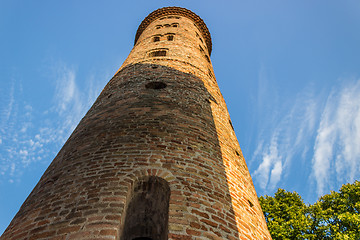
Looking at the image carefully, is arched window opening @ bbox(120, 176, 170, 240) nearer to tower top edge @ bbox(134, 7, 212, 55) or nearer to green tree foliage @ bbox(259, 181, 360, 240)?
green tree foliage @ bbox(259, 181, 360, 240)

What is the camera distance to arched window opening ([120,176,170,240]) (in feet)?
13.0

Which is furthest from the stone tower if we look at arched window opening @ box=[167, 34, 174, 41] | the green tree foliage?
the green tree foliage

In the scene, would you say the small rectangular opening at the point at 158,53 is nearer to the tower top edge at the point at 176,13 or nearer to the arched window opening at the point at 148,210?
the arched window opening at the point at 148,210

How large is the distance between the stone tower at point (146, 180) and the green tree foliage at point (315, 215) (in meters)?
7.30

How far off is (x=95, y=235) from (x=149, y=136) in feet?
6.90

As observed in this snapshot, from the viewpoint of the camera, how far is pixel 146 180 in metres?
4.00

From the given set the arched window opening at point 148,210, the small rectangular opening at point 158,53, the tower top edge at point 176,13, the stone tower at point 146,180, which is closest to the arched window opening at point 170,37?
the small rectangular opening at point 158,53

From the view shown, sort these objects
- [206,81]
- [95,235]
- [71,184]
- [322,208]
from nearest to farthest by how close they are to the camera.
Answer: [95,235] → [71,184] → [206,81] → [322,208]

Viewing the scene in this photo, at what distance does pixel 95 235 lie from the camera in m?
2.99

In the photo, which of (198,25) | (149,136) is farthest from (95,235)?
(198,25)

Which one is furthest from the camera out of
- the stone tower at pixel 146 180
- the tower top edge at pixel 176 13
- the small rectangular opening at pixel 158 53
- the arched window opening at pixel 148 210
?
the tower top edge at pixel 176 13

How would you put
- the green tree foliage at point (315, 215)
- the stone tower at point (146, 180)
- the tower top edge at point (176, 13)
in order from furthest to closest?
the tower top edge at point (176, 13), the green tree foliage at point (315, 215), the stone tower at point (146, 180)

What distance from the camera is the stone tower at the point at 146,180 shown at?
11.0 ft

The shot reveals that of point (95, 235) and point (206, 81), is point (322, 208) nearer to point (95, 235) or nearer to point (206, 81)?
point (206, 81)
